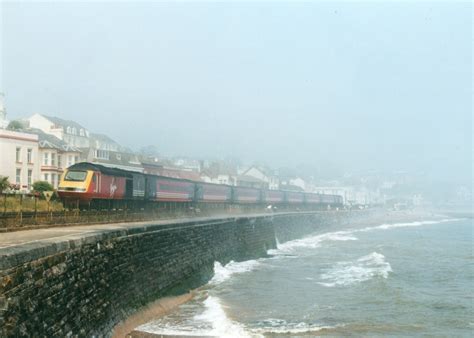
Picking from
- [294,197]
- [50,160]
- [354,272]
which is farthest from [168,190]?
[294,197]

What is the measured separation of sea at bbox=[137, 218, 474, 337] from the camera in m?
16.3

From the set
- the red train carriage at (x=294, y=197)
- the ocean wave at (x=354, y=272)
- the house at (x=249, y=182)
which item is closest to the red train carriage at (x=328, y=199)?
the house at (x=249, y=182)

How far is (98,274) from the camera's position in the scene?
13516 millimetres

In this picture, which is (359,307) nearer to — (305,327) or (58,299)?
(305,327)

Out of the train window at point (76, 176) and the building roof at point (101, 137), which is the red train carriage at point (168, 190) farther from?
the building roof at point (101, 137)

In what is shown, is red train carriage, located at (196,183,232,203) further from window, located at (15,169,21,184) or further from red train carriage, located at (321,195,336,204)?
red train carriage, located at (321,195,336,204)

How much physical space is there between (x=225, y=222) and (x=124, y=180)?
618 cm

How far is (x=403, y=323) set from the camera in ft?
57.6

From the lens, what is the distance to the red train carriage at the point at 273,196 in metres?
62.0

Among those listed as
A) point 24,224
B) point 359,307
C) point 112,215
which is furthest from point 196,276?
point 24,224

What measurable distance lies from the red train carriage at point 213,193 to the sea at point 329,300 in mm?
10771

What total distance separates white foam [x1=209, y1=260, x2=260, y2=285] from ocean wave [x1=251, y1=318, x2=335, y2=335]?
23.9 ft

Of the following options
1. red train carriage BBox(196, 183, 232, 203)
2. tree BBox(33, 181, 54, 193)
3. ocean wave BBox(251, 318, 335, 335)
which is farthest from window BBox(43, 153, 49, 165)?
ocean wave BBox(251, 318, 335, 335)

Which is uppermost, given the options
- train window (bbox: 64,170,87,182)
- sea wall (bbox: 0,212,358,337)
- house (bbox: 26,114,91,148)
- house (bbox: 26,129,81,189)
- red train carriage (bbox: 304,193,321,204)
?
house (bbox: 26,114,91,148)
